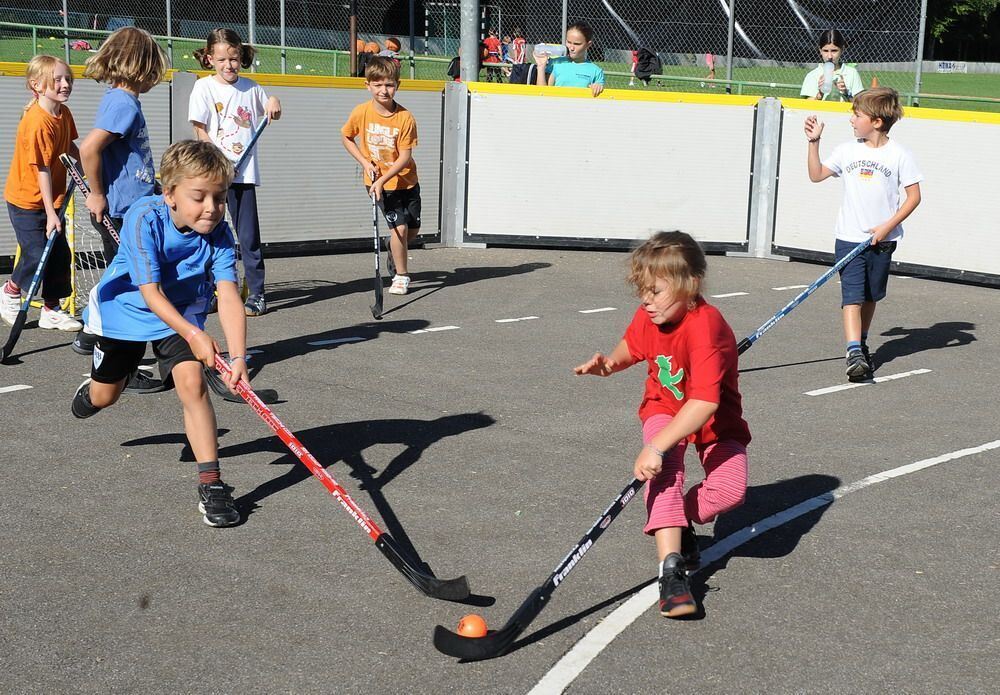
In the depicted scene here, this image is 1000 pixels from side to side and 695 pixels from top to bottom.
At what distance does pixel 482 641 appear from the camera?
383cm

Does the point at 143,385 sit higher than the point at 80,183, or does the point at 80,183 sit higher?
the point at 80,183

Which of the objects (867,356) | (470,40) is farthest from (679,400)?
(470,40)

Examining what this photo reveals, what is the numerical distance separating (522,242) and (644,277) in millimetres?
8880

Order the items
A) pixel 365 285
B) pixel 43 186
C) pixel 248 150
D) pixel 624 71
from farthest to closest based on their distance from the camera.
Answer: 1. pixel 624 71
2. pixel 365 285
3. pixel 248 150
4. pixel 43 186

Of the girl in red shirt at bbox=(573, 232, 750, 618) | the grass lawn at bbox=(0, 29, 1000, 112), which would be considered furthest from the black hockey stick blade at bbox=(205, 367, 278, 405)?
the grass lawn at bbox=(0, 29, 1000, 112)

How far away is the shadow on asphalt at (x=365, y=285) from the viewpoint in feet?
33.1

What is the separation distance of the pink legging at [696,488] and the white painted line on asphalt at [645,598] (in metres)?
0.27

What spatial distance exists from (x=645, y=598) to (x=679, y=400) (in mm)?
698

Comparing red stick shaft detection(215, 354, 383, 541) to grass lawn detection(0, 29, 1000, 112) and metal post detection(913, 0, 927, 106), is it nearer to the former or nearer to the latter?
grass lawn detection(0, 29, 1000, 112)

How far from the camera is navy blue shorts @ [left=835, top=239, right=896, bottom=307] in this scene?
8016 millimetres

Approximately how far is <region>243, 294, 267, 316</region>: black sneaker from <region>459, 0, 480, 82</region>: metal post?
510 cm

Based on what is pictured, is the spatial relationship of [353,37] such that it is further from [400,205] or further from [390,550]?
[390,550]

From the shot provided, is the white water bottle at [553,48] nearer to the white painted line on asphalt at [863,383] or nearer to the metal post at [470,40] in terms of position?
the metal post at [470,40]

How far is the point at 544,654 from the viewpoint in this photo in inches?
155
